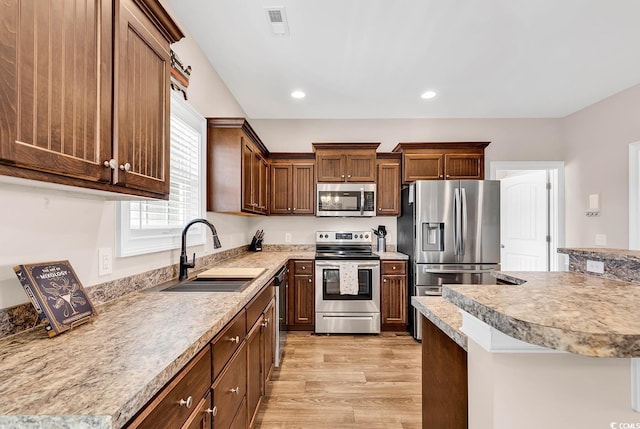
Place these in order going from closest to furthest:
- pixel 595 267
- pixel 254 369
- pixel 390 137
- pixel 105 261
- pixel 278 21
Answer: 1. pixel 105 261
2. pixel 595 267
3. pixel 254 369
4. pixel 278 21
5. pixel 390 137

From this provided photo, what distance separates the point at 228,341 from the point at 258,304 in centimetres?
60

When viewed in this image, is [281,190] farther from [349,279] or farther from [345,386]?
[345,386]

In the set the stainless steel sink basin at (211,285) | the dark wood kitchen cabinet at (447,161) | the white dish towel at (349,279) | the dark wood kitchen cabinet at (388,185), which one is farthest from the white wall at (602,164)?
the stainless steel sink basin at (211,285)

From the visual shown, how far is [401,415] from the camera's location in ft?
6.72

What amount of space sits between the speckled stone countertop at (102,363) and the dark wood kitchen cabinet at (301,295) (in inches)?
86.3

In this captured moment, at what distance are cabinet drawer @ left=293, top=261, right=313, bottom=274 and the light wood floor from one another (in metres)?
0.77

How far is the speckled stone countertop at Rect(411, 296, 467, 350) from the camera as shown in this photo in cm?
101

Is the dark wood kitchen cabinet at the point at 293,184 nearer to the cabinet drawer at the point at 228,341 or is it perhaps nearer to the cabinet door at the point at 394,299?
the cabinet door at the point at 394,299

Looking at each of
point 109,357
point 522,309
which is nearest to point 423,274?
point 522,309

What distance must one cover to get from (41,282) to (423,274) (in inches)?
127

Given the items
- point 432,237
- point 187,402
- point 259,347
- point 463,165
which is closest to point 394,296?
point 432,237

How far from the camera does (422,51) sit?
2525 mm

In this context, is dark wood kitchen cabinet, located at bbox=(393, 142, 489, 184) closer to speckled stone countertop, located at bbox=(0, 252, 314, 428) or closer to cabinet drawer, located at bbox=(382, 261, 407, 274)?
cabinet drawer, located at bbox=(382, 261, 407, 274)

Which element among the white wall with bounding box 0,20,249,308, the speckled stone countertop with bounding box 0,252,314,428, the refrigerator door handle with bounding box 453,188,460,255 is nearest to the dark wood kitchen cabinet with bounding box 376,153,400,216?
the refrigerator door handle with bounding box 453,188,460,255
